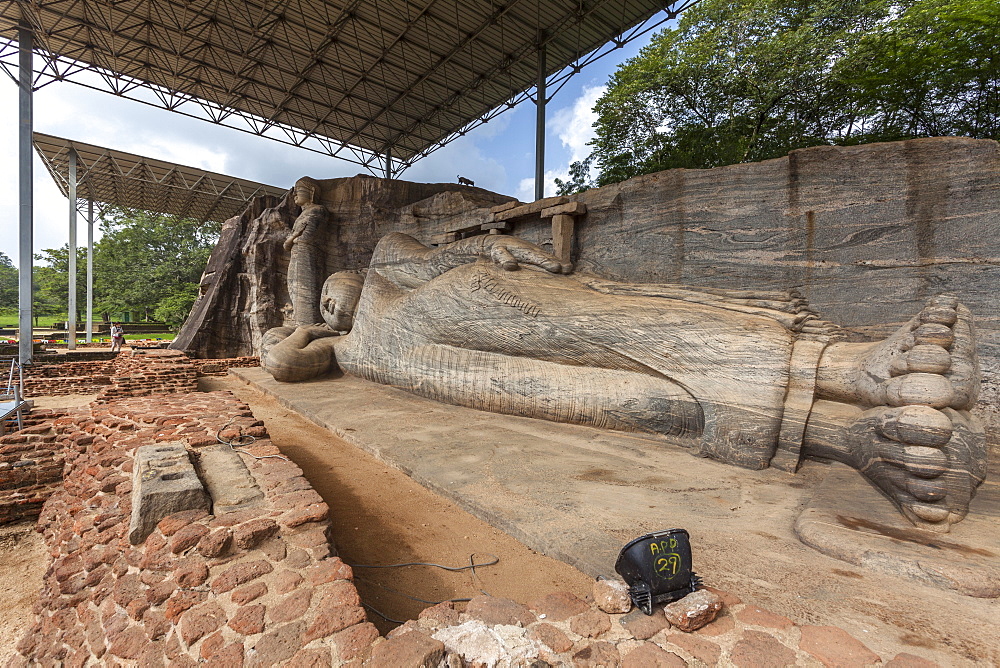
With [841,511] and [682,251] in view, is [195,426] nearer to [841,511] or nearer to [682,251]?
[841,511]

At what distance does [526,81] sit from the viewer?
1177 cm

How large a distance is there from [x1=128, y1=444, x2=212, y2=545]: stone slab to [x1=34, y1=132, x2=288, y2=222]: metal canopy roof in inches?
578

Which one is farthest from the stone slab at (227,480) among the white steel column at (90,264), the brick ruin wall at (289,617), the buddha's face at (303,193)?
the white steel column at (90,264)

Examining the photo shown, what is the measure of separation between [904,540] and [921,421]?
0.54 m

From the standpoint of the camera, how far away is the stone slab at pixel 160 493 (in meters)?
1.94

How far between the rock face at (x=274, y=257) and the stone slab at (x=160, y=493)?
6.39 m

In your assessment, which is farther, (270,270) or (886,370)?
(270,270)

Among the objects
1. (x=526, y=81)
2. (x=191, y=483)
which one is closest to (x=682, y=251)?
(x=191, y=483)

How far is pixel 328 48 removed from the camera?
1105 cm

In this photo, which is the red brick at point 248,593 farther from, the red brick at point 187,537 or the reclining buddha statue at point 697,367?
the reclining buddha statue at point 697,367

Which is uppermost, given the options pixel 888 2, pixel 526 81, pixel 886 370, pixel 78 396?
pixel 526 81

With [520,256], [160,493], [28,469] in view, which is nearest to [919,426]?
[160,493]

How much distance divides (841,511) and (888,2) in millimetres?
10444

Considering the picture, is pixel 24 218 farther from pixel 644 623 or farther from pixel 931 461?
pixel 931 461
